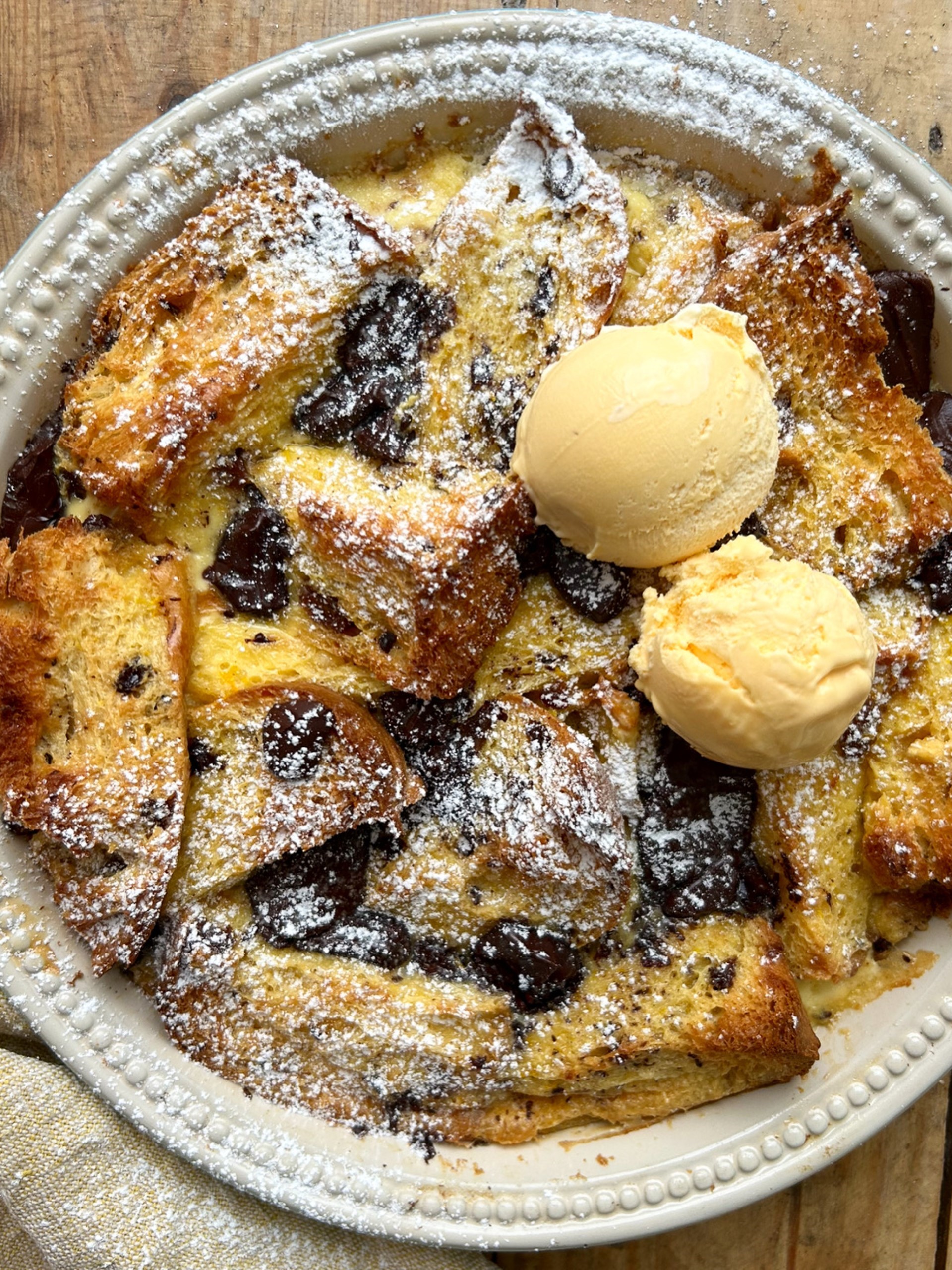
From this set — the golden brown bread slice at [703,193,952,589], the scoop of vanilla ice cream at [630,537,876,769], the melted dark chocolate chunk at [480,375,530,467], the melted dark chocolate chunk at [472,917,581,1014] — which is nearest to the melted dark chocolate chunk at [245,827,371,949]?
the melted dark chocolate chunk at [472,917,581,1014]

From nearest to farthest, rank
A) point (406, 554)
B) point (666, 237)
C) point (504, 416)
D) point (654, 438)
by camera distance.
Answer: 1. point (654, 438)
2. point (406, 554)
3. point (504, 416)
4. point (666, 237)

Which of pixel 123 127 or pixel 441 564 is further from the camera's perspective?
pixel 123 127

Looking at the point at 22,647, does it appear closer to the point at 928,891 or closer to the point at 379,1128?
Result: the point at 379,1128

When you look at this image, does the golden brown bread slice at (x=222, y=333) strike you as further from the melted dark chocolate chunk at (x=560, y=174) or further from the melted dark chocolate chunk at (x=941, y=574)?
the melted dark chocolate chunk at (x=941, y=574)

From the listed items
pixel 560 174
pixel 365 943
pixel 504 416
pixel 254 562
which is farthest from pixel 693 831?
pixel 560 174

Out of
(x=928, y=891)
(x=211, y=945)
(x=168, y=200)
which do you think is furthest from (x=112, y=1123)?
(x=168, y=200)

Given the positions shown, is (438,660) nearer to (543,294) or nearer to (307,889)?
(307,889)
